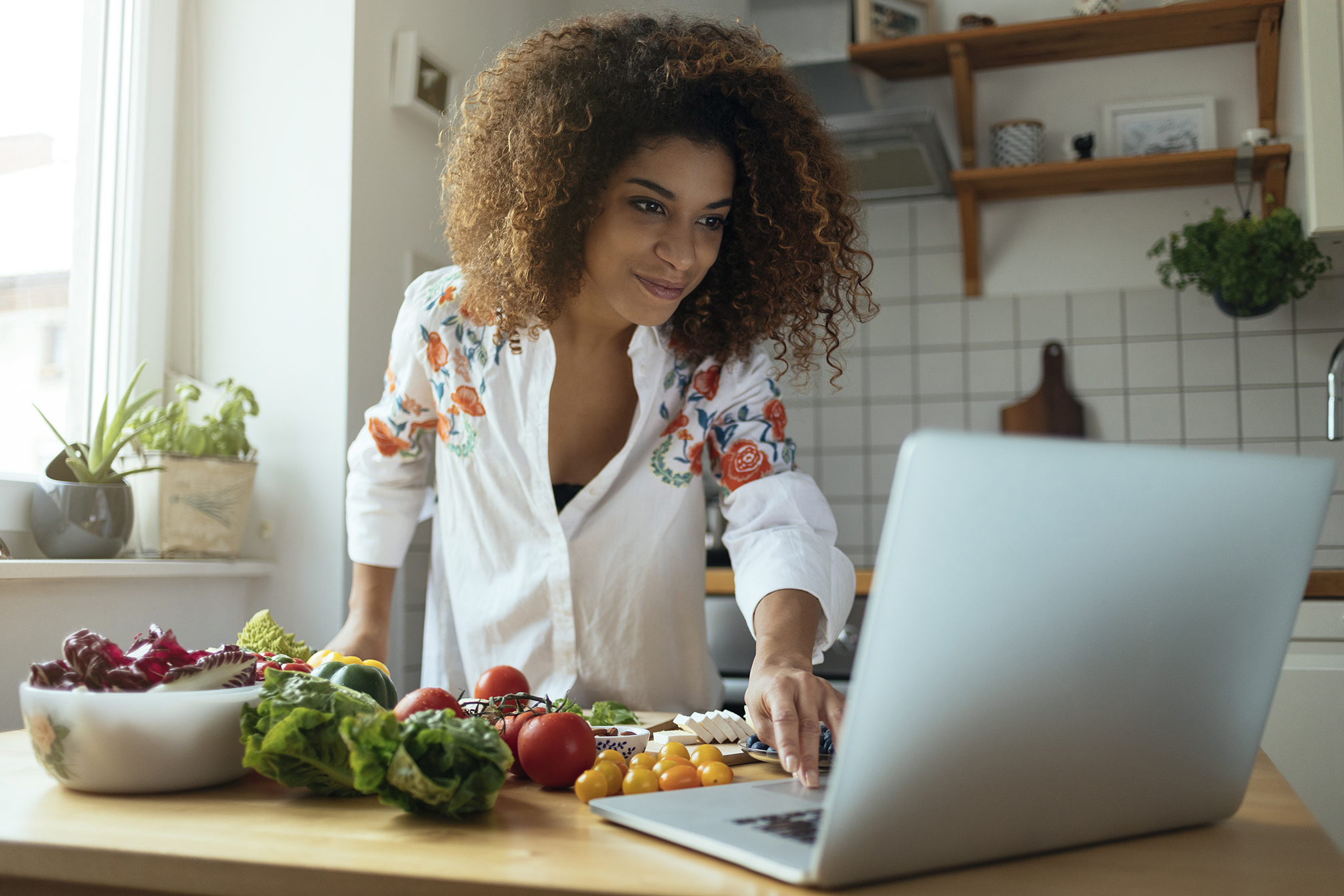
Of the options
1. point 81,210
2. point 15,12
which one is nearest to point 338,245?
point 81,210

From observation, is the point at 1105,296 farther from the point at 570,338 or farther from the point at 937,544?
the point at 937,544

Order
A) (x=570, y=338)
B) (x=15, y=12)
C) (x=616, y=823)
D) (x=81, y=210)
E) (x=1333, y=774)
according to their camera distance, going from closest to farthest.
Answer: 1. (x=616, y=823)
2. (x=570, y=338)
3. (x=15, y=12)
4. (x=81, y=210)
5. (x=1333, y=774)

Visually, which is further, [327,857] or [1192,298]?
[1192,298]

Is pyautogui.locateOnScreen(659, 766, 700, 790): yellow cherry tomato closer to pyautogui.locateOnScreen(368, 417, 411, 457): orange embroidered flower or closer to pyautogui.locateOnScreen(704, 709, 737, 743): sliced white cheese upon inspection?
pyautogui.locateOnScreen(704, 709, 737, 743): sliced white cheese

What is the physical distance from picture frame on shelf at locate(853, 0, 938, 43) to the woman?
4.75ft

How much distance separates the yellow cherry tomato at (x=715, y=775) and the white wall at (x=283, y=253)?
1126 mm

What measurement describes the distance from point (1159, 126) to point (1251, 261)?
1.51 ft

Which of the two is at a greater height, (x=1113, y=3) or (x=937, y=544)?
(x=1113, y=3)

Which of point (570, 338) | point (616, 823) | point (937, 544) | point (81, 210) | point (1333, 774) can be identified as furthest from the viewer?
point (1333, 774)

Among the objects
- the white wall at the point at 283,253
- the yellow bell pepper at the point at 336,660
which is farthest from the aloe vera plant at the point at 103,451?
the yellow bell pepper at the point at 336,660

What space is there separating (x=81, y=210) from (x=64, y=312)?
163 mm

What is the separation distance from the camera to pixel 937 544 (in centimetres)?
40

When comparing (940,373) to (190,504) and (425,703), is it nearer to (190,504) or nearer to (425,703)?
(190,504)

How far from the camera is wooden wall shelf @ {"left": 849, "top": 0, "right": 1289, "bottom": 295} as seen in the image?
2291 mm
